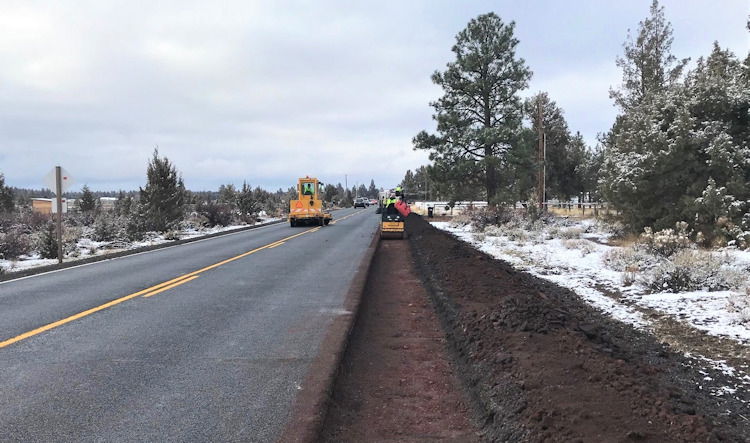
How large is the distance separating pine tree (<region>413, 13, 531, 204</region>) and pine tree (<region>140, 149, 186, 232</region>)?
566 inches

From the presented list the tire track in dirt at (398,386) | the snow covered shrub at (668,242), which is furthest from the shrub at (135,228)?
the snow covered shrub at (668,242)

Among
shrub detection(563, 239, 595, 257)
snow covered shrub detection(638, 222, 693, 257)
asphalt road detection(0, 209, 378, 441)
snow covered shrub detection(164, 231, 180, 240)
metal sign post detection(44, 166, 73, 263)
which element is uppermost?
metal sign post detection(44, 166, 73, 263)

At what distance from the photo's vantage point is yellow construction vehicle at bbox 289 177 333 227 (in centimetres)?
3249

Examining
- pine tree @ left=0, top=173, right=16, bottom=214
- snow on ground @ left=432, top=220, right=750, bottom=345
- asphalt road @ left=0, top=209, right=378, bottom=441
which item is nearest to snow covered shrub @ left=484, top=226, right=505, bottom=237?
snow on ground @ left=432, top=220, right=750, bottom=345

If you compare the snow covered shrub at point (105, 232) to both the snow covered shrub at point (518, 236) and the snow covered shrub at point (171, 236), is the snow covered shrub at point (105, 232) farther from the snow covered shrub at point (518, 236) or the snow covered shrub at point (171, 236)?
the snow covered shrub at point (518, 236)

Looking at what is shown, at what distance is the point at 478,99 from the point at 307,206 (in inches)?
516

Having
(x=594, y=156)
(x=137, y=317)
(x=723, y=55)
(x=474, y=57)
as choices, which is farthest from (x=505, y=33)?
(x=137, y=317)

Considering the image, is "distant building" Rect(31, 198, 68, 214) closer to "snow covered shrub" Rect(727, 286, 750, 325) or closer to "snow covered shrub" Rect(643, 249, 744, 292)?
"snow covered shrub" Rect(643, 249, 744, 292)

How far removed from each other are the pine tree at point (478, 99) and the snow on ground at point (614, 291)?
1279cm

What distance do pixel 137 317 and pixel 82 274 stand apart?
612 cm

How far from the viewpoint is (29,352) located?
17.7 ft

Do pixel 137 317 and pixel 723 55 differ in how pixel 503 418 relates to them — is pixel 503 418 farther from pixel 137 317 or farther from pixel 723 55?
pixel 723 55

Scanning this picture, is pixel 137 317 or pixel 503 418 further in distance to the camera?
pixel 137 317

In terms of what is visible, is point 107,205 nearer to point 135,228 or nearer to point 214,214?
point 214,214
